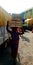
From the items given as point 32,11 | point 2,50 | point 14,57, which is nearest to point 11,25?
point 14,57

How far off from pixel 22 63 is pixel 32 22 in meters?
7.96

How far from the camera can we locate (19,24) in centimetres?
290

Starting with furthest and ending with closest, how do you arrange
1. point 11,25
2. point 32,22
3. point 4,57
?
1. point 32,22
2. point 4,57
3. point 11,25

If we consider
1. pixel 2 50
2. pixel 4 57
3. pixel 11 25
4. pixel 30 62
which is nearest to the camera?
pixel 11 25

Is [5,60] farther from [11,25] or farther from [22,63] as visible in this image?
[11,25]

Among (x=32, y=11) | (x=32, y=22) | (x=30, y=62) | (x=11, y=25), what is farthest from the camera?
(x=32, y=11)

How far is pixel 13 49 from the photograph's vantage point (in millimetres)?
2887

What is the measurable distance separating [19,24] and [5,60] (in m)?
0.95

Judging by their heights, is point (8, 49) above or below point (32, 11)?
below

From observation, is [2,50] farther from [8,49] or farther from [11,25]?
[11,25]

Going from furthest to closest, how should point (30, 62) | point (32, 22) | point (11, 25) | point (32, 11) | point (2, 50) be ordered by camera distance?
point (32, 11) → point (32, 22) → point (2, 50) → point (30, 62) → point (11, 25)

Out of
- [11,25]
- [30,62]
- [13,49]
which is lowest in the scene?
[30,62]

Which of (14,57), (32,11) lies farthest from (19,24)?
(32,11)

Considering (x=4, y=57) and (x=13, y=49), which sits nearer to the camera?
(x=13, y=49)
